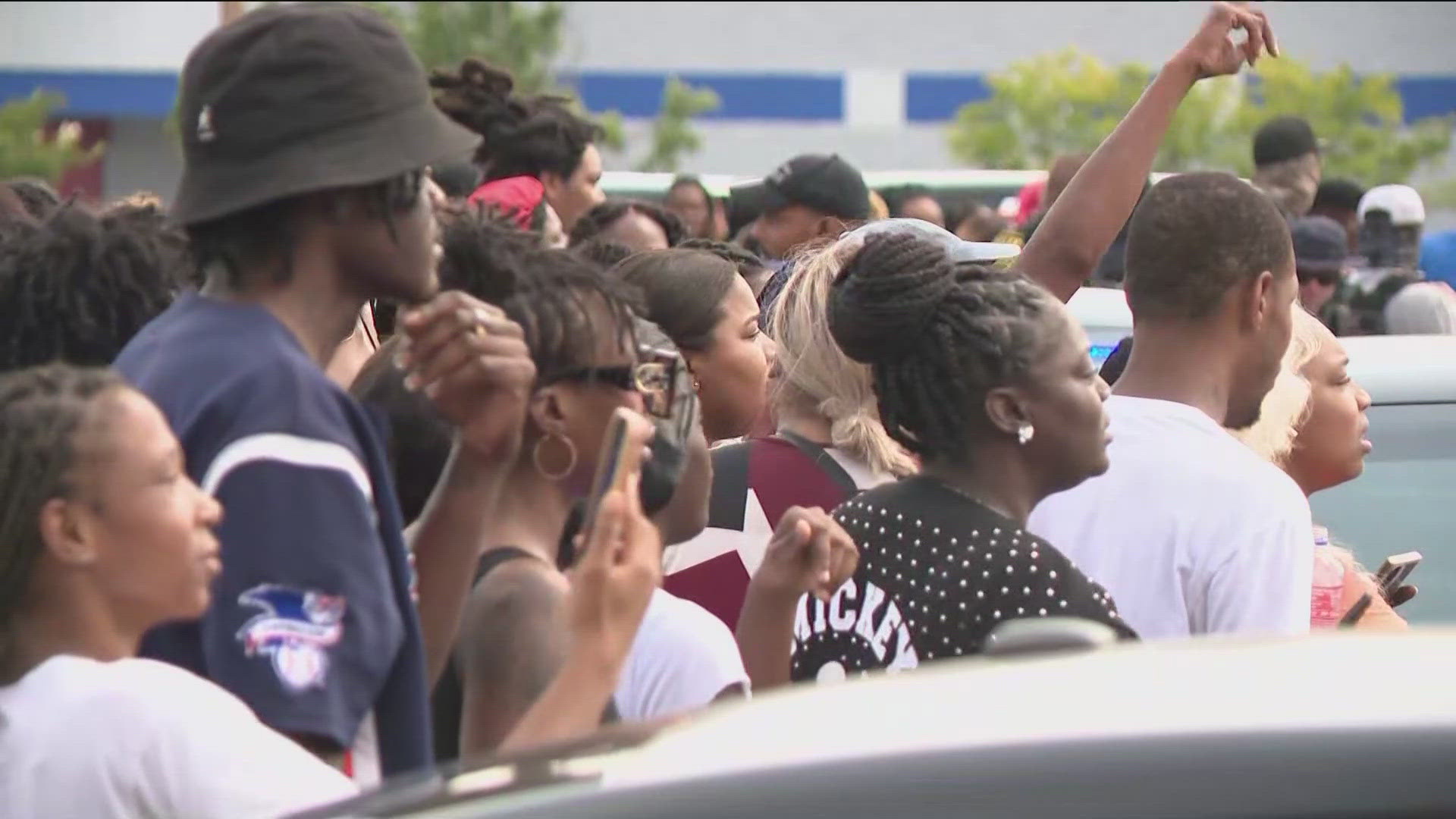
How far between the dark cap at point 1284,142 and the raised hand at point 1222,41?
6.25 meters

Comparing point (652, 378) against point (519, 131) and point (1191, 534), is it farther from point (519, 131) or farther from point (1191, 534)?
point (519, 131)

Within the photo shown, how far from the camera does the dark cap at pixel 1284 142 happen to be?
10922mm

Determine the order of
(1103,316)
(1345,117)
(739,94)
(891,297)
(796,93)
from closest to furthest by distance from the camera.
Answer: (891,297)
(1103,316)
(1345,117)
(739,94)
(796,93)

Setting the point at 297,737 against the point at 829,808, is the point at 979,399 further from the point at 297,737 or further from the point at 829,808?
the point at 829,808

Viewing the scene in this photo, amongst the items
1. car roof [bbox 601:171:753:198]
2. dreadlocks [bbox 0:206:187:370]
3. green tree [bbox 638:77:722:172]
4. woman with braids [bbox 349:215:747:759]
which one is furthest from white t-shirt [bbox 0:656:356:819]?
green tree [bbox 638:77:722:172]

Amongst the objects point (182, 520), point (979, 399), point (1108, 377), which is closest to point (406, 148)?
point (182, 520)

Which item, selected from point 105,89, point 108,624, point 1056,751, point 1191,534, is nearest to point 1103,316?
point 1191,534

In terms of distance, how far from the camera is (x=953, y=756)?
2.13m

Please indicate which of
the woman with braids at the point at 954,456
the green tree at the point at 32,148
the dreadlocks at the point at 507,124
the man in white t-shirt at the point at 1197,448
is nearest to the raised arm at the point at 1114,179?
the man in white t-shirt at the point at 1197,448

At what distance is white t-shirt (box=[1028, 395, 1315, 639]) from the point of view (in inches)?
147

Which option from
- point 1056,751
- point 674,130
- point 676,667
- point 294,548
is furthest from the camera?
point 674,130

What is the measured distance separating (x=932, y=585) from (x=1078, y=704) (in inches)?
47.9

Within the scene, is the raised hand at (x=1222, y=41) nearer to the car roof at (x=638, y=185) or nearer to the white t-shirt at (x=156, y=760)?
the white t-shirt at (x=156, y=760)

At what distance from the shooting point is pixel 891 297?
3730mm
